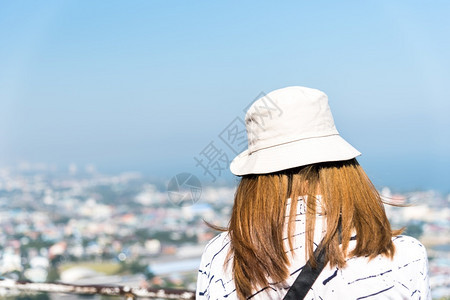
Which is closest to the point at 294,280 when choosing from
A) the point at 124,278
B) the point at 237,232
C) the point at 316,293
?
the point at 316,293

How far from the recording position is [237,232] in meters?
1.17

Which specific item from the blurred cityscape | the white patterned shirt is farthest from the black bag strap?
the blurred cityscape

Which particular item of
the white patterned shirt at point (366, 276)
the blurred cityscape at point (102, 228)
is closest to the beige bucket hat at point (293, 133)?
the white patterned shirt at point (366, 276)

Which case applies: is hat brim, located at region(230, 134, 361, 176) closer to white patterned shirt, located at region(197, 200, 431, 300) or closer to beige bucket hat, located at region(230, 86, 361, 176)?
beige bucket hat, located at region(230, 86, 361, 176)

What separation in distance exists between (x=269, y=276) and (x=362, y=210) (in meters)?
0.28

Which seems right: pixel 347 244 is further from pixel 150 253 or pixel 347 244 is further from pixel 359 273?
pixel 150 253

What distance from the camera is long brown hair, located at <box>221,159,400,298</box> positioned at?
107 cm

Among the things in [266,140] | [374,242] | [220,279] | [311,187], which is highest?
[266,140]

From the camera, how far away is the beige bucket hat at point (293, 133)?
1122 mm

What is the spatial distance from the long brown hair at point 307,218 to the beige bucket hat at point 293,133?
34 millimetres

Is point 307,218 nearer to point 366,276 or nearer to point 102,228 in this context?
point 366,276

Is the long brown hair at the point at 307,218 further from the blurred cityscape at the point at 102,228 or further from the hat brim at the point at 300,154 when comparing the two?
the blurred cityscape at the point at 102,228

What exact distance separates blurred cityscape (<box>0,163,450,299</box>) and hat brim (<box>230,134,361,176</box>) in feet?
21.9

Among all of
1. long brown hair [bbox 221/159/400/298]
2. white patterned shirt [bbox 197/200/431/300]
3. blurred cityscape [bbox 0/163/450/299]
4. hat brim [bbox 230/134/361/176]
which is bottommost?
blurred cityscape [bbox 0/163/450/299]
